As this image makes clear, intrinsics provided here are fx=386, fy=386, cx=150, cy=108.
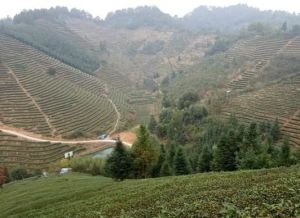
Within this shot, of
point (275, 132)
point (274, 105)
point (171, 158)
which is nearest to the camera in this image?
point (171, 158)

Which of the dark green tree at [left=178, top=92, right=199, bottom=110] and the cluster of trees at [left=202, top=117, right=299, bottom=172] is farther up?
the cluster of trees at [left=202, top=117, right=299, bottom=172]

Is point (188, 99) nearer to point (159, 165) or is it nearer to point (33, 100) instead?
point (33, 100)

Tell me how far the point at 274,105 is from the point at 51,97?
64.9m

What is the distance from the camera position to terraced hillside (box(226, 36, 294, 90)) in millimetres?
133000

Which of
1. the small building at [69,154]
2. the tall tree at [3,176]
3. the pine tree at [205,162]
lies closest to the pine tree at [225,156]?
the pine tree at [205,162]

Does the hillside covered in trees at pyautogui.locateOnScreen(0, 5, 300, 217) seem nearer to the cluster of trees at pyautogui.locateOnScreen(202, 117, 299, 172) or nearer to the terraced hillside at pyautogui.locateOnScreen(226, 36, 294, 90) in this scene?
the cluster of trees at pyautogui.locateOnScreen(202, 117, 299, 172)

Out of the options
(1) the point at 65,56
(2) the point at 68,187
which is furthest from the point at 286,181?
(1) the point at 65,56

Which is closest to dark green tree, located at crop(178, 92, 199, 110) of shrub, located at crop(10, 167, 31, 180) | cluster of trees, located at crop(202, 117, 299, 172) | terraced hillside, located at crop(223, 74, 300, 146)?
terraced hillside, located at crop(223, 74, 300, 146)

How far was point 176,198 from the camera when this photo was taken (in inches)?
1072

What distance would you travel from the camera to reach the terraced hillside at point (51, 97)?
330 ft

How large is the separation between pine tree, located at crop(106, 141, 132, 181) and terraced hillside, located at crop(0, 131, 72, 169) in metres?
33.3

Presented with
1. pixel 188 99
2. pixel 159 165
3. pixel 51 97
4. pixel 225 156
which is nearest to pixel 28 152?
pixel 51 97

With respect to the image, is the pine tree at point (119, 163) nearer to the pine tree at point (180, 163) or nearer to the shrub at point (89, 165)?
the pine tree at point (180, 163)

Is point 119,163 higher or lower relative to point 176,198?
lower
